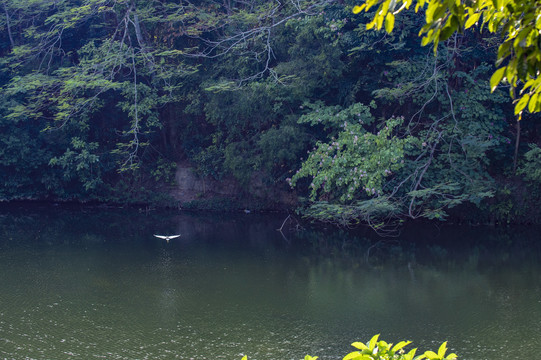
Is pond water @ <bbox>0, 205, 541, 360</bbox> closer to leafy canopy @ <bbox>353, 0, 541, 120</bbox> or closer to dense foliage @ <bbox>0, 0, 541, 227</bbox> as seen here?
dense foliage @ <bbox>0, 0, 541, 227</bbox>

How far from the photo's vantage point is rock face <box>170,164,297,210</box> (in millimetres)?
13852

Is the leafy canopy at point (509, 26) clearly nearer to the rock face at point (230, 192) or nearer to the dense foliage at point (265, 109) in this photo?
the dense foliage at point (265, 109)

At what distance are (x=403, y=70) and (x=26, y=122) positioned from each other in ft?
30.7

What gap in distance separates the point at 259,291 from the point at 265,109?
5756mm

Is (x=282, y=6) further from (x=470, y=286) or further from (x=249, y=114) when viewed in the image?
(x=470, y=286)

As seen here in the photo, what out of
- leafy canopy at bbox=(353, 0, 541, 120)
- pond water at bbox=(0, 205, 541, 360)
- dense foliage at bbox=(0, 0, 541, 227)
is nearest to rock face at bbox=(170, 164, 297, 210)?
dense foliage at bbox=(0, 0, 541, 227)

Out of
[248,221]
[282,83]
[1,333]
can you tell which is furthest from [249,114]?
[1,333]

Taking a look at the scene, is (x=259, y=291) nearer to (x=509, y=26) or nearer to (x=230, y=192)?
(x=509, y=26)

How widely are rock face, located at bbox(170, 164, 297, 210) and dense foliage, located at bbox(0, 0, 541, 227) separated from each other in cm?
17

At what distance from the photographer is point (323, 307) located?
296 inches

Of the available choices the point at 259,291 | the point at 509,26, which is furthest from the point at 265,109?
the point at 509,26

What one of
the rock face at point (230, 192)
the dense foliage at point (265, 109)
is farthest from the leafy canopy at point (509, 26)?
the rock face at point (230, 192)

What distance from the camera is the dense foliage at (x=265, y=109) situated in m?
11.1

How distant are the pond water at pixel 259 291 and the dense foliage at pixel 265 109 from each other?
101 cm
